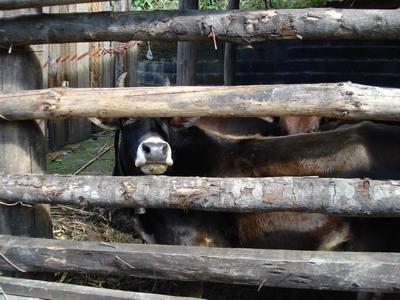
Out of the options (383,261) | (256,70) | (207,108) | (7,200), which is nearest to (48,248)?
(7,200)

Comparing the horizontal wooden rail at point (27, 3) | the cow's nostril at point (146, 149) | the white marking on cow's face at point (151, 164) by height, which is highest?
the horizontal wooden rail at point (27, 3)

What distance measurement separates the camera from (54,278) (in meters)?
4.38

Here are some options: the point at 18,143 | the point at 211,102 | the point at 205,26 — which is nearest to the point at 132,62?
the point at 18,143

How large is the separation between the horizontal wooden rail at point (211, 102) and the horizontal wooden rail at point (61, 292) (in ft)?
3.81

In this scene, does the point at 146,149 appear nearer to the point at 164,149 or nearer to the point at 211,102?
the point at 164,149

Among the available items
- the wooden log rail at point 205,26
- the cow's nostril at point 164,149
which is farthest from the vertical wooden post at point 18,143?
the cow's nostril at point 164,149

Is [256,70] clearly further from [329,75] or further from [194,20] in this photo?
[194,20]

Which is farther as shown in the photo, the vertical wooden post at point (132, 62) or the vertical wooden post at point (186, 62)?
the vertical wooden post at point (132, 62)

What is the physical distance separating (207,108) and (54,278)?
78.2 inches

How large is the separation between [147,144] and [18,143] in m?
1.00

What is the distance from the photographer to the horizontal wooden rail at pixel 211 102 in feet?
11.0

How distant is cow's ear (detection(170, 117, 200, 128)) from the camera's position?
4457 millimetres

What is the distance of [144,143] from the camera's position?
3.99 meters

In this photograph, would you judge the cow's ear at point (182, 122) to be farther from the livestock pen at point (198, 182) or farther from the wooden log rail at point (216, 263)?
the wooden log rail at point (216, 263)
